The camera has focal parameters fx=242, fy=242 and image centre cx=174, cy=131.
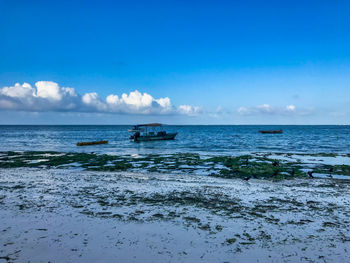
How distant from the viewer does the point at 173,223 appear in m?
8.16

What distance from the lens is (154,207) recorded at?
9727 mm

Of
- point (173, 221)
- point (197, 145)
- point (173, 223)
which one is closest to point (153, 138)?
point (197, 145)

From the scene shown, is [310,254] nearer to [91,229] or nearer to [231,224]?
[231,224]

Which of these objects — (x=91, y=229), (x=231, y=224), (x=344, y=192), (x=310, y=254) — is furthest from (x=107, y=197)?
(x=344, y=192)

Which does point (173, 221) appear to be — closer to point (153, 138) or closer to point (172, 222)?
point (172, 222)

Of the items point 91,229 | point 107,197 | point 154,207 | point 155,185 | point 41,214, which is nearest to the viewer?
point 91,229

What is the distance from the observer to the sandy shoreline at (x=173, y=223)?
6.26m

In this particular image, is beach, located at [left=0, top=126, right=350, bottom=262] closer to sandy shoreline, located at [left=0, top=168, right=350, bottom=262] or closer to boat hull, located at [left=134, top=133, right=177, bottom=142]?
sandy shoreline, located at [left=0, top=168, right=350, bottom=262]

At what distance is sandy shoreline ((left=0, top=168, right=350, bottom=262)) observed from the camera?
626 cm

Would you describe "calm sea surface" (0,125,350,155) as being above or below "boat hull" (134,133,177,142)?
below

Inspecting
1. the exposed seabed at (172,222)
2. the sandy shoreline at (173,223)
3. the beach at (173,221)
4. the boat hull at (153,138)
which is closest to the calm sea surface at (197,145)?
the boat hull at (153,138)

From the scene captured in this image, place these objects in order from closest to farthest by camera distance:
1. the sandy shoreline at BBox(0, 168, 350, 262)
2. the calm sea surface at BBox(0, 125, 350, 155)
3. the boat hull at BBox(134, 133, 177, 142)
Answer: the sandy shoreline at BBox(0, 168, 350, 262), the calm sea surface at BBox(0, 125, 350, 155), the boat hull at BBox(134, 133, 177, 142)

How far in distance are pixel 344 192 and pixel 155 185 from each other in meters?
9.82

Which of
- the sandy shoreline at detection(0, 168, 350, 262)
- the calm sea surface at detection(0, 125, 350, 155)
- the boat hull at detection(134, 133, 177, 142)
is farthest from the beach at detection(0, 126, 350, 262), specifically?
the boat hull at detection(134, 133, 177, 142)
